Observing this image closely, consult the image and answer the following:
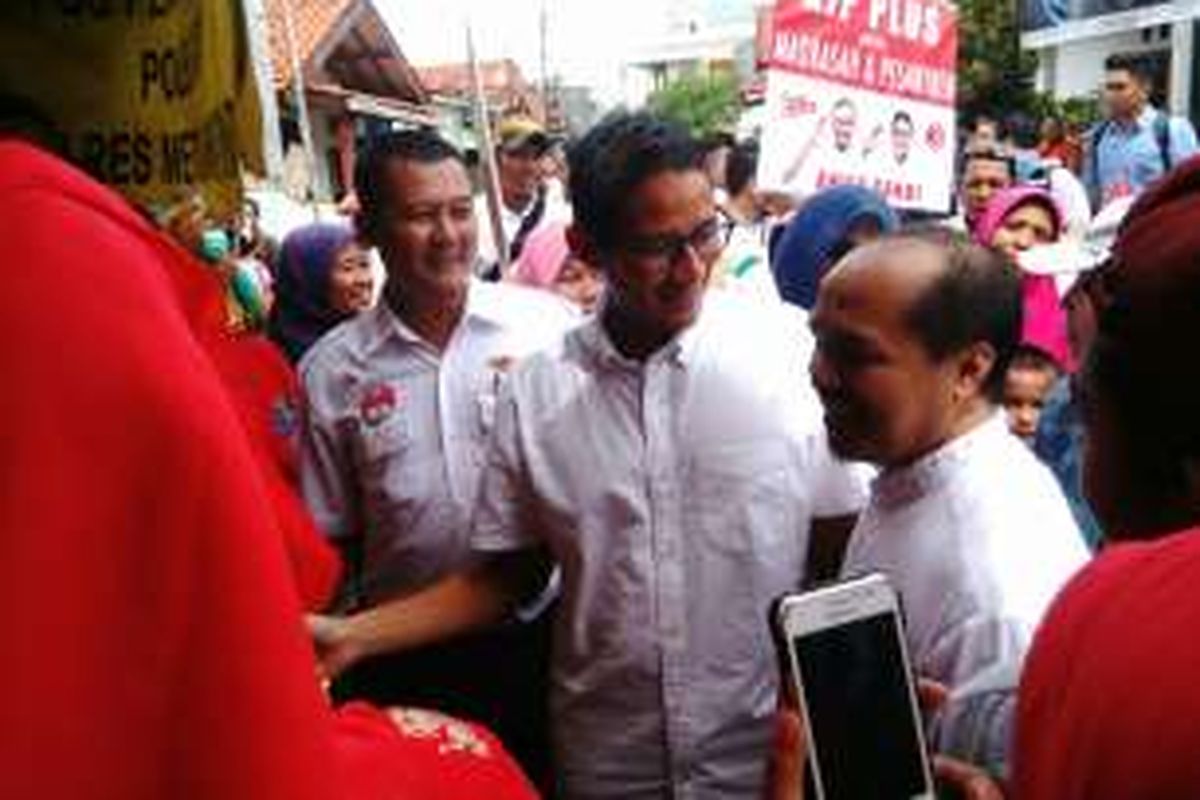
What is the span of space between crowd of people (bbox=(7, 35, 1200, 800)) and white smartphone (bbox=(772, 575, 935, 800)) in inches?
1.5

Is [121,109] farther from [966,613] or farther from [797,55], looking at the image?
[797,55]

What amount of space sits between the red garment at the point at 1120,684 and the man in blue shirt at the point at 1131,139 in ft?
27.3

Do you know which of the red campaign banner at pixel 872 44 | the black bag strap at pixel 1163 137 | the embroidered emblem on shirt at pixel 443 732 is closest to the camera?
the embroidered emblem on shirt at pixel 443 732

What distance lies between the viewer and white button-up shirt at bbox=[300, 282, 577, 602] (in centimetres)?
324

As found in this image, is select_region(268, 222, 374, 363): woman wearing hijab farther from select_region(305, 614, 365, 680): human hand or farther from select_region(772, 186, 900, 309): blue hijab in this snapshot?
select_region(305, 614, 365, 680): human hand

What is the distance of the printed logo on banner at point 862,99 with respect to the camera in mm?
5465

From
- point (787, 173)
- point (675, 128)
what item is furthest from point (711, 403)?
point (787, 173)

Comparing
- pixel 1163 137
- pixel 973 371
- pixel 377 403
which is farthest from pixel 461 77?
pixel 973 371

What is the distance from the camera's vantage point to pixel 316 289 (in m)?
5.33

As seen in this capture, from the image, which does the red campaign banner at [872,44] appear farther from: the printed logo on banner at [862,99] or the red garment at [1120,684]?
the red garment at [1120,684]

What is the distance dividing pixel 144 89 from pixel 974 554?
1.05m

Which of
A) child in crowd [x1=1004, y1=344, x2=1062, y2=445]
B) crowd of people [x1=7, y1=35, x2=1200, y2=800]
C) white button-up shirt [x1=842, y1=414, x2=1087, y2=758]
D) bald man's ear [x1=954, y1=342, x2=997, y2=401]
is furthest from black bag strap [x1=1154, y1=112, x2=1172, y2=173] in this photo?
white button-up shirt [x1=842, y1=414, x2=1087, y2=758]

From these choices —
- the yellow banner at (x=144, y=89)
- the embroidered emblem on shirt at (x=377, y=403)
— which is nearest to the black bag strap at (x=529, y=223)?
the embroidered emblem on shirt at (x=377, y=403)

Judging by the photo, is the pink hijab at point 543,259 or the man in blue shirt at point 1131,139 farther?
the man in blue shirt at point 1131,139
